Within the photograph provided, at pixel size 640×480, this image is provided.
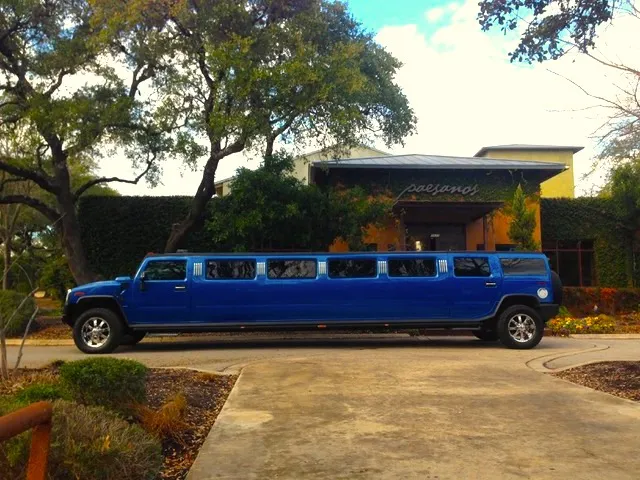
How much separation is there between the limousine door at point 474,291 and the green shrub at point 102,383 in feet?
27.3

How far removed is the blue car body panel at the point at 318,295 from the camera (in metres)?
12.4

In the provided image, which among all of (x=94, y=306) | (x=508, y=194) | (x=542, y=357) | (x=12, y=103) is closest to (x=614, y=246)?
(x=508, y=194)

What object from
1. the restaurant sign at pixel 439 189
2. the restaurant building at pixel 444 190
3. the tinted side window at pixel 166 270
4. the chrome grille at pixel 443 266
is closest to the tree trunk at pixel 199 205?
the restaurant building at pixel 444 190

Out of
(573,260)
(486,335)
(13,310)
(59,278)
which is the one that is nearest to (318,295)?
(486,335)

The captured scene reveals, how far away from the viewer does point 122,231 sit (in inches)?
882

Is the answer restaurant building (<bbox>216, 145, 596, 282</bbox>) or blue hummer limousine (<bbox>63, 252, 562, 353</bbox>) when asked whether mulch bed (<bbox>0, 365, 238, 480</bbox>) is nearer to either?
blue hummer limousine (<bbox>63, 252, 562, 353</bbox>)

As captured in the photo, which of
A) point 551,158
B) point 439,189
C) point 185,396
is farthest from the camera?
point 551,158

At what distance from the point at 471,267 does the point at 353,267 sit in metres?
2.38

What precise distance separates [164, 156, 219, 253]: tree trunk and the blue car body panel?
5.61 metres

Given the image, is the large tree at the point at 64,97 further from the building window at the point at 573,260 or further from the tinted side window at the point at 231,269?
the building window at the point at 573,260

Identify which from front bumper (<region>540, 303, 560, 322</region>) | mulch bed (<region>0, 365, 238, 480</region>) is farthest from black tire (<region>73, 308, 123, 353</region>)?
front bumper (<region>540, 303, 560, 322</region>)

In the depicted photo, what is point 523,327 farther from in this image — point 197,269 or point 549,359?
point 197,269

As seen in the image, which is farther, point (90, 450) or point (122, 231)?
point (122, 231)

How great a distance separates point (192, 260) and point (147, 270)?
90cm
